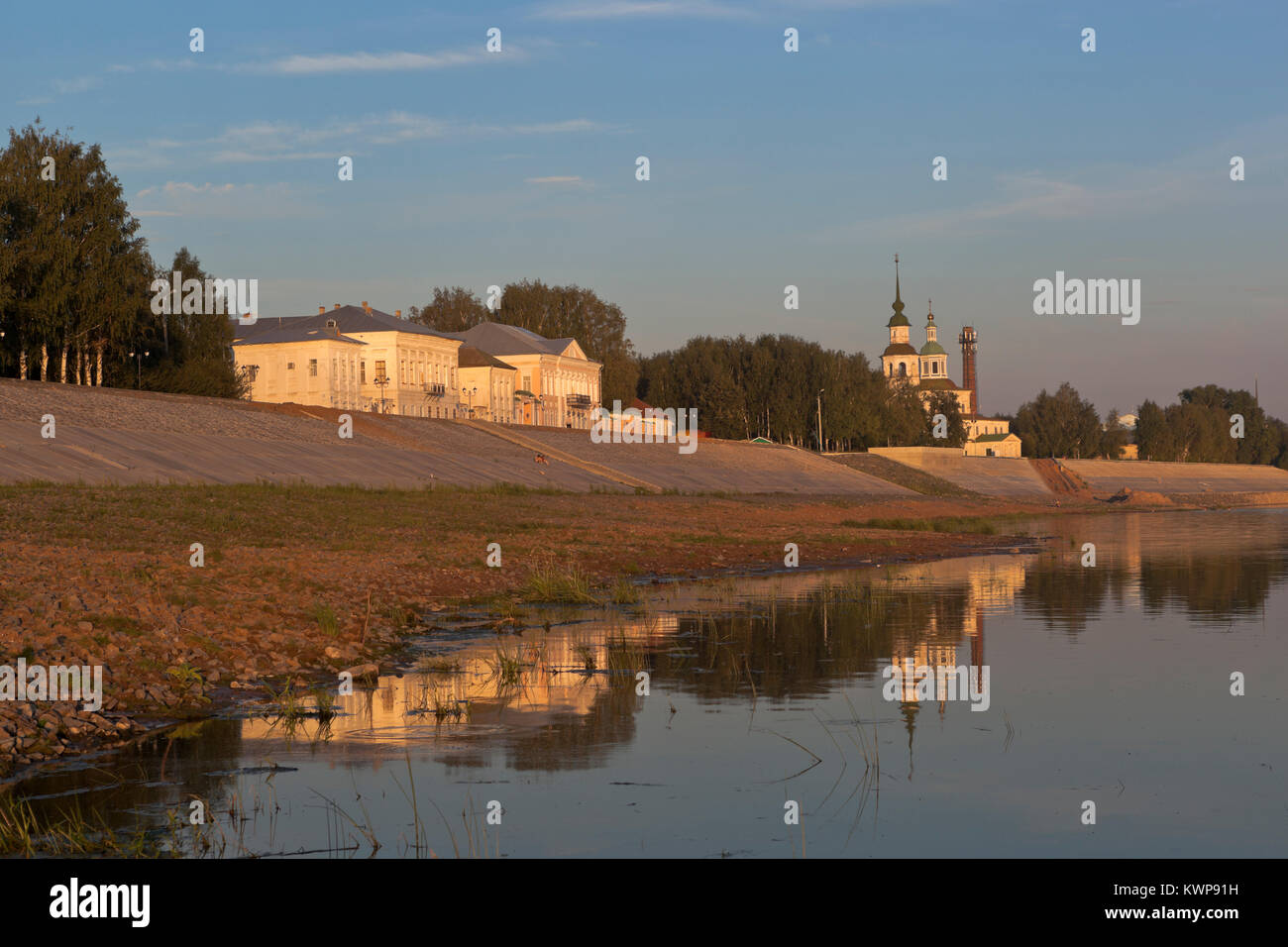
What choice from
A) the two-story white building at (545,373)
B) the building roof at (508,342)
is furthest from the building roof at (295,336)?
the building roof at (508,342)

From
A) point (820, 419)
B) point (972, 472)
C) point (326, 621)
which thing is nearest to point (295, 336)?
point (820, 419)

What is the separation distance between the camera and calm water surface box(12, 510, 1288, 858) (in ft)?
30.7

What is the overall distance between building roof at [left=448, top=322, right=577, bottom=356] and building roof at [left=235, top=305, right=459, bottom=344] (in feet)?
42.6

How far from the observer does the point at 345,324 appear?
112m

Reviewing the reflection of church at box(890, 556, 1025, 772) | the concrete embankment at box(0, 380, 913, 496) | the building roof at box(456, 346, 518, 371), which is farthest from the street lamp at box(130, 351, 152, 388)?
the reflection of church at box(890, 556, 1025, 772)

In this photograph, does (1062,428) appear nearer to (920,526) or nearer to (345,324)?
(345,324)

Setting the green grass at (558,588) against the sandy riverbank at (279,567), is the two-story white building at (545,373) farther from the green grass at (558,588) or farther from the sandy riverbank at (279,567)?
the green grass at (558,588)

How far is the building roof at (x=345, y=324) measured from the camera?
109438mm

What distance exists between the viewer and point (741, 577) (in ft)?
98.9

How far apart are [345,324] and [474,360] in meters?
13.6

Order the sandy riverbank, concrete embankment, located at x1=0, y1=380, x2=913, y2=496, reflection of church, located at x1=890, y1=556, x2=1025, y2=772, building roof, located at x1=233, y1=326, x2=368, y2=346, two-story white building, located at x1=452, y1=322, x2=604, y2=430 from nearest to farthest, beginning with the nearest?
the sandy riverbank, reflection of church, located at x1=890, y1=556, x2=1025, y2=772, concrete embankment, located at x1=0, y1=380, x2=913, y2=496, building roof, located at x1=233, y1=326, x2=368, y2=346, two-story white building, located at x1=452, y1=322, x2=604, y2=430

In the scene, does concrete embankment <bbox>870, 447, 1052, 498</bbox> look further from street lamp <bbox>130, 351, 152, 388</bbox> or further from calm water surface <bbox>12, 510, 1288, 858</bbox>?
calm water surface <bbox>12, 510, 1288, 858</bbox>

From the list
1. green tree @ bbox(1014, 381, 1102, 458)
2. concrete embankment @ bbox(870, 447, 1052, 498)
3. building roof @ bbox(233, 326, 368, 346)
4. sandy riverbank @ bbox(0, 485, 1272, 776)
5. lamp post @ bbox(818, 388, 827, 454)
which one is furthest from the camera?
green tree @ bbox(1014, 381, 1102, 458)
